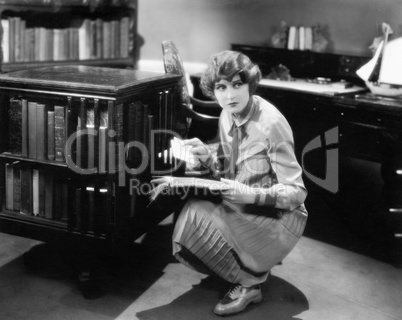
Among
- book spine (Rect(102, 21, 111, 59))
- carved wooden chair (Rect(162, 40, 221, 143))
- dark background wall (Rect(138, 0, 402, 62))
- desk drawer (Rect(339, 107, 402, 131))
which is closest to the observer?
desk drawer (Rect(339, 107, 402, 131))

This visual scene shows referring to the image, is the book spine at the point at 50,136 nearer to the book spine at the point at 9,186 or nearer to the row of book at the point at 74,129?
the row of book at the point at 74,129

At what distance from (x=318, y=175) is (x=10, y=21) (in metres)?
2.29

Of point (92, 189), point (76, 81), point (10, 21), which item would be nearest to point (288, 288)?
point (92, 189)

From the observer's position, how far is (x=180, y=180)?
2.06 metres

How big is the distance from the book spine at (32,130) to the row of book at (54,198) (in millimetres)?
89

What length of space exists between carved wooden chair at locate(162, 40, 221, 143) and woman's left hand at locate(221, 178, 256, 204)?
88 centimetres

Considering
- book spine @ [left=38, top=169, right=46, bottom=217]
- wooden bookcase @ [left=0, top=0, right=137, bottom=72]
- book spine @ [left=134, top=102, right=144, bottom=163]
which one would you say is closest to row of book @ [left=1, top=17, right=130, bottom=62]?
wooden bookcase @ [left=0, top=0, right=137, bottom=72]


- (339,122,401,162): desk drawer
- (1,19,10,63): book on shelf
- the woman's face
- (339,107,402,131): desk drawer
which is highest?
(1,19,10,63): book on shelf

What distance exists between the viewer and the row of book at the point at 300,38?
3600 mm

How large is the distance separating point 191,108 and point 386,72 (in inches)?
43.4

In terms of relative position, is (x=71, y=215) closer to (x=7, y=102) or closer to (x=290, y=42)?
(x=7, y=102)

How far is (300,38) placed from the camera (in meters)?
3.63

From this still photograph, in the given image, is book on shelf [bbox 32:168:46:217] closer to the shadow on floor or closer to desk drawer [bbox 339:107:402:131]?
the shadow on floor

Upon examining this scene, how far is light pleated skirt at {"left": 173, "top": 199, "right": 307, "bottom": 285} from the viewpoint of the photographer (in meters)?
2.12
